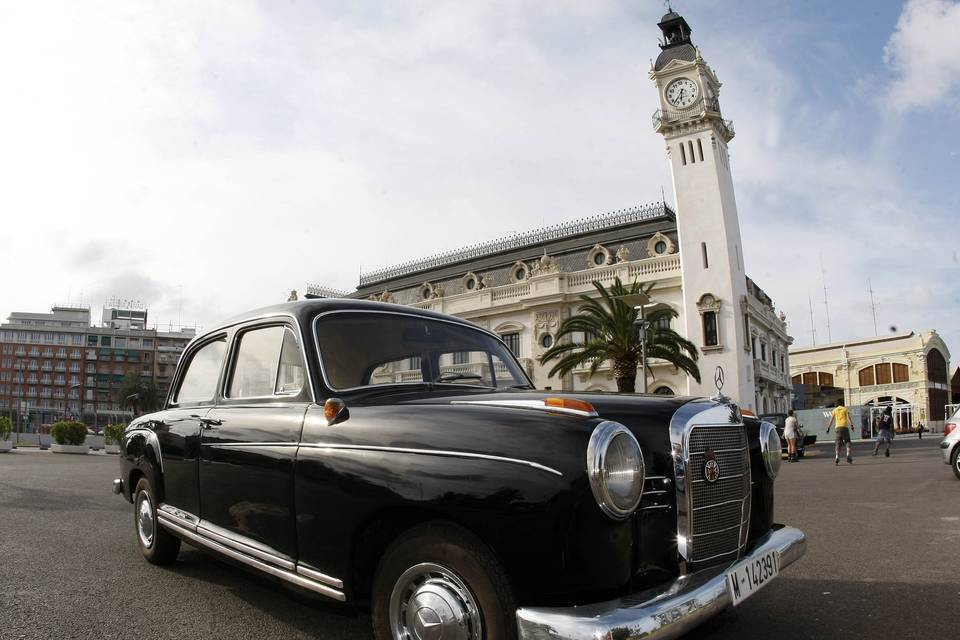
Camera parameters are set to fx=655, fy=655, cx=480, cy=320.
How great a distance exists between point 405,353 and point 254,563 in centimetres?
134

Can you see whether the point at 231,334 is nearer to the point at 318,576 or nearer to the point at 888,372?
the point at 318,576

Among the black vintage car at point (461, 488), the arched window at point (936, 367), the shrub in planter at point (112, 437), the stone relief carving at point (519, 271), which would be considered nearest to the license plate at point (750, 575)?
the black vintage car at point (461, 488)

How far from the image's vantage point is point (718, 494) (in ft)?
9.25

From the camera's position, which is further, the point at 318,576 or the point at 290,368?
the point at 290,368

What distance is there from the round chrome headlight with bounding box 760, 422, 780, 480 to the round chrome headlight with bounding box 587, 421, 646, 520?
131cm

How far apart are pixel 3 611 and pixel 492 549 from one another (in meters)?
3.23

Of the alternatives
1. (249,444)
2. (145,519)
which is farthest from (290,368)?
(145,519)

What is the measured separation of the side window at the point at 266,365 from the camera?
3510 mm

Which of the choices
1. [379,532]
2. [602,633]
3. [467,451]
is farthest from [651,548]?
[379,532]

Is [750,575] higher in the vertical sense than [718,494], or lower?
lower

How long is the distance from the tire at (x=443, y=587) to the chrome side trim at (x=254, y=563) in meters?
0.30

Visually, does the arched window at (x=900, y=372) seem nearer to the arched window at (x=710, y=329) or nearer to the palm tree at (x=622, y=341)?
the arched window at (x=710, y=329)

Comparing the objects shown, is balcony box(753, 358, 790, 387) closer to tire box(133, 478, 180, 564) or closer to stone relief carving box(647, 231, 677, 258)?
stone relief carving box(647, 231, 677, 258)

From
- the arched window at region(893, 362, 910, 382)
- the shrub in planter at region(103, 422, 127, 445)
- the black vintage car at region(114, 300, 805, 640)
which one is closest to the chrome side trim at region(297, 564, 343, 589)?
the black vintage car at region(114, 300, 805, 640)
